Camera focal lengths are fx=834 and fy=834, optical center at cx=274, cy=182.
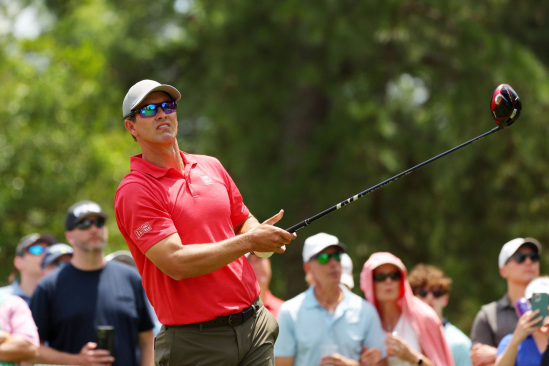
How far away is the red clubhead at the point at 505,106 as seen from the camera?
4.54 m

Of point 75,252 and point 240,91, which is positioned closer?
point 75,252

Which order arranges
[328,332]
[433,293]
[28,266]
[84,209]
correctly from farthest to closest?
[28,266]
[433,293]
[84,209]
[328,332]

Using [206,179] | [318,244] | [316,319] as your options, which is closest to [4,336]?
[316,319]

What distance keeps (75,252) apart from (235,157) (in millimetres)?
9389

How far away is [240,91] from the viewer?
14945mm

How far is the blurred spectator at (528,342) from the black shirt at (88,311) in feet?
8.49

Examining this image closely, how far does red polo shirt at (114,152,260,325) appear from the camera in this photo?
12.4 feet

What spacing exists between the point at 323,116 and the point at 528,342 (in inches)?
419

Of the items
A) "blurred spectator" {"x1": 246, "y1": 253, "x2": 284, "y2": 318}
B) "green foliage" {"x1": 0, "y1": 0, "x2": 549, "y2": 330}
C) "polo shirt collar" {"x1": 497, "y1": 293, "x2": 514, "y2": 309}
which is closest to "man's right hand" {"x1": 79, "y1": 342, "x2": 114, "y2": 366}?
"blurred spectator" {"x1": 246, "y1": 253, "x2": 284, "y2": 318}

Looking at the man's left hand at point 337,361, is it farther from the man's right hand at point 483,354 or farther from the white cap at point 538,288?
the white cap at point 538,288

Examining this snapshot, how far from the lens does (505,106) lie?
4562mm

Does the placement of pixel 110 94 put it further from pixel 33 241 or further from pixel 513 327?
pixel 513 327

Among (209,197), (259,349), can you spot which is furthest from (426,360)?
(209,197)

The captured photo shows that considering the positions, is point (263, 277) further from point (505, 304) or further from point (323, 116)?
point (323, 116)
